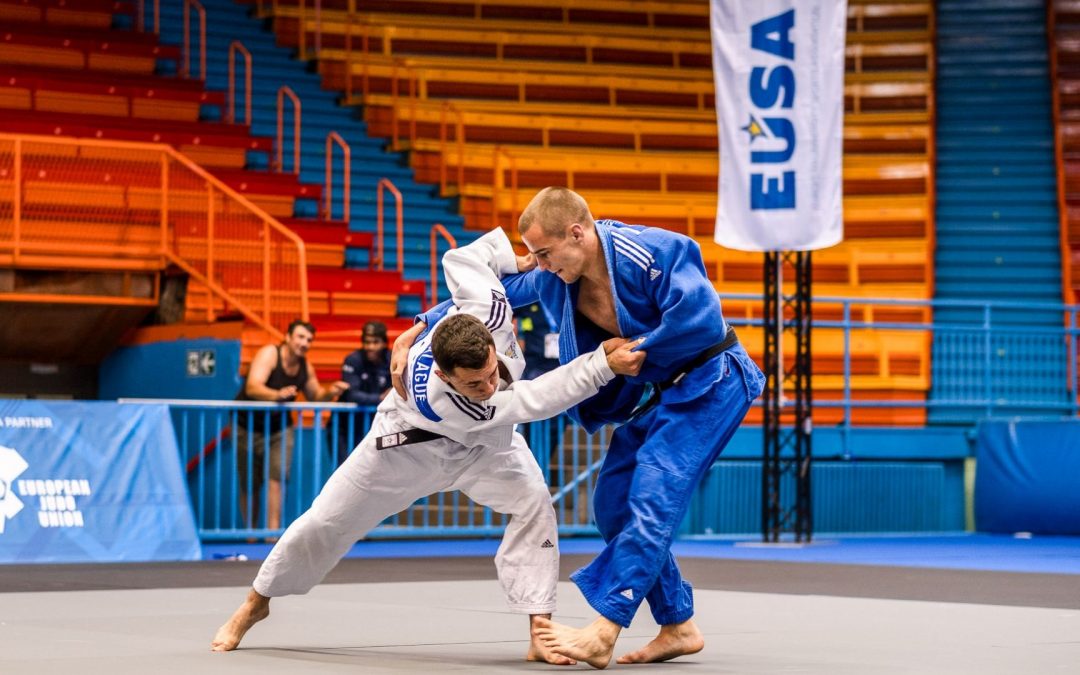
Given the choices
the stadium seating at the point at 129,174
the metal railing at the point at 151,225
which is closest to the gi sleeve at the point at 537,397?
the metal railing at the point at 151,225

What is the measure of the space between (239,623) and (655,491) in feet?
4.82

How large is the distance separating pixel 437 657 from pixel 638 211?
44.1 feet

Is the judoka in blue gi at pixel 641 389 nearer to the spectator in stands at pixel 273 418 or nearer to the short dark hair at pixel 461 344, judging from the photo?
the short dark hair at pixel 461 344

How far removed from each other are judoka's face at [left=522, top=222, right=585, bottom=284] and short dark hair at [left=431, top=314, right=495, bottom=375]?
11.6 inches

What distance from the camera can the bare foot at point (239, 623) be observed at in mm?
5254

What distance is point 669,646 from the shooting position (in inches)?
203

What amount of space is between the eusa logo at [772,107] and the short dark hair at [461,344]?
7170 millimetres

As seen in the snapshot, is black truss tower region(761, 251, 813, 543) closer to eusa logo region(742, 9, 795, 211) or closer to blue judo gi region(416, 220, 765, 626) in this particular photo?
eusa logo region(742, 9, 795, 211)

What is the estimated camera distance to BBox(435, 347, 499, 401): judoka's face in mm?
4812

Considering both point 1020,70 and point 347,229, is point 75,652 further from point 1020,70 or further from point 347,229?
point 1020,70

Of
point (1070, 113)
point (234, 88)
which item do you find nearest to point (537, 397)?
point (234, 88)

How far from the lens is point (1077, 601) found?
7594 millimetres

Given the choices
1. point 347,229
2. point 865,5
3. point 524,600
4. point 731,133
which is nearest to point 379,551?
point 731,133

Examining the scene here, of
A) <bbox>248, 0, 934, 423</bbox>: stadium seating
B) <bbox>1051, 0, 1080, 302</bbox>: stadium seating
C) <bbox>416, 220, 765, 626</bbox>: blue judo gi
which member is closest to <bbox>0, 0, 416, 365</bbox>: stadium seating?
<bbox>248, 0, 934, 423</bbox>: stadium seating
